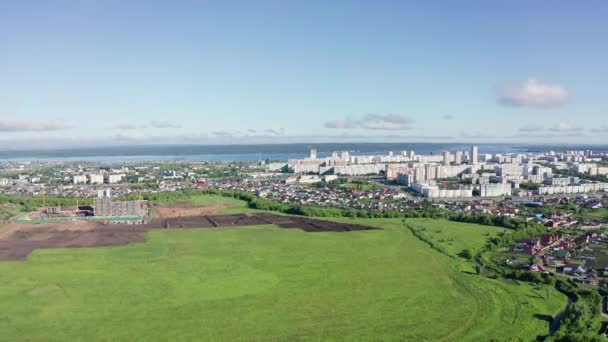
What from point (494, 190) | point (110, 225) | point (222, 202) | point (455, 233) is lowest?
point (110, 225)

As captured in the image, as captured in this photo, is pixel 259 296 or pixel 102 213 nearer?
pixel 259 296

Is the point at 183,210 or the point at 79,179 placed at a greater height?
the point at 79,179

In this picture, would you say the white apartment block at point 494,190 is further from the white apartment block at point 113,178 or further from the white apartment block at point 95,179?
the white apartment block at point 95,179

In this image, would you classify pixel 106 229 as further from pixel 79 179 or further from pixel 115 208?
pixel 79 179

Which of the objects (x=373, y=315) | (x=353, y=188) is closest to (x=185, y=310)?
(x=373, y=315)

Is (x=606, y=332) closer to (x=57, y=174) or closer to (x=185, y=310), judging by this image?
(x=185, y=310)

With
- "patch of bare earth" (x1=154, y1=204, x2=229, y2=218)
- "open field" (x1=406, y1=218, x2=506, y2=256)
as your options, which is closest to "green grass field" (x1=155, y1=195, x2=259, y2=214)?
"patch of bare earth" (x1=154, y1=204, x2=229, y2=218)

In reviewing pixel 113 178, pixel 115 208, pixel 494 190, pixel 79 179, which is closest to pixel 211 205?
pixel 115 208

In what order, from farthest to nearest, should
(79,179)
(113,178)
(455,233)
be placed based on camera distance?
(113,178)
(79,179)
(455,233)

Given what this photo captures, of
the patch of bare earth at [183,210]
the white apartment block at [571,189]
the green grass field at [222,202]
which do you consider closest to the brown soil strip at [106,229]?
the patch of bare earth at [183,210]
